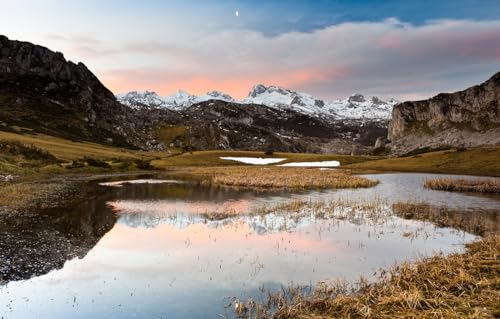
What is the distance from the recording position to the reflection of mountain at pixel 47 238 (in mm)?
21334

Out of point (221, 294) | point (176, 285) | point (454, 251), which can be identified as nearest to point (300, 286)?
point (221, 294)

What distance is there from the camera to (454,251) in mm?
25750

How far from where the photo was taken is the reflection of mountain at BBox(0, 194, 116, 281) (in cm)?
2133

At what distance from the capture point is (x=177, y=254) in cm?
2522

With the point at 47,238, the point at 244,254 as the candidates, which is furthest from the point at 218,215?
the point at 47,238

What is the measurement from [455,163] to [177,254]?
4256 inches

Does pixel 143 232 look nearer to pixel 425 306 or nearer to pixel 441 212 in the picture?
pixel 425 306

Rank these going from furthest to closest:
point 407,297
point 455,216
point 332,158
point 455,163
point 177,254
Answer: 1. point 332,158
2. point 455,163
3. point 455,216
4. point 177,254
5. point 407,297

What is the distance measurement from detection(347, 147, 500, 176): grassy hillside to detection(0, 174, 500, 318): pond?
67.4 meters

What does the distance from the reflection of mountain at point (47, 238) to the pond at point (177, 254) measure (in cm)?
6

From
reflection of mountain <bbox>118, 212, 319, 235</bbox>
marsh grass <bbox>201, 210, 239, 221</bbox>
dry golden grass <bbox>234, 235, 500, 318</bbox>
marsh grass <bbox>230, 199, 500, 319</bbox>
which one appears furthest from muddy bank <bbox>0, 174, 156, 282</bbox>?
dry golden grass <bbox>234, 235, 500, 318</bbox>

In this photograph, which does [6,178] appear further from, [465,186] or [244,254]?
[465,186]

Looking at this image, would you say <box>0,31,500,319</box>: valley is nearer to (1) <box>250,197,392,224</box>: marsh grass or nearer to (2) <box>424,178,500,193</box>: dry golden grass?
(1) <box>250,197,392,224</box>: marsh grass

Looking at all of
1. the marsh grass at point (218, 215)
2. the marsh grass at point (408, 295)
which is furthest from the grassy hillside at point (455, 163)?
the marsh grass at point (408, 295)
